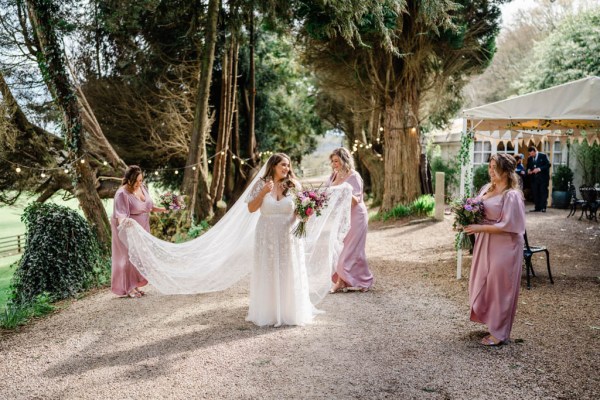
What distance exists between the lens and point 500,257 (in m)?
5.34

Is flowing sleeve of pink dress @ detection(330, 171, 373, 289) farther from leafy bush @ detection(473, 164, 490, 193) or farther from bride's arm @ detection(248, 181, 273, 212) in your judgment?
leafy bush @ detection(473, 164, 490, 193)

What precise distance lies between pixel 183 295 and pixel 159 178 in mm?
10440

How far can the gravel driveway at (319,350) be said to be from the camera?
4.37 metres

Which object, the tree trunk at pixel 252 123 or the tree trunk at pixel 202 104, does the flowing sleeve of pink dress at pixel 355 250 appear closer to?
the tree trunk at pixel 202 104

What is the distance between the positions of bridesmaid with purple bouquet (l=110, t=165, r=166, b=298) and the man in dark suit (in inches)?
525

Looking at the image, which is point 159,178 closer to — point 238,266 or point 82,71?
point 82,71

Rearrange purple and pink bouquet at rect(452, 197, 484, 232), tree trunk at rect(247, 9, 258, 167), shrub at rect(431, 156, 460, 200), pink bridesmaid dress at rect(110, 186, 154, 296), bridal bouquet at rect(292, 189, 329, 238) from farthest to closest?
shrub at rect(431, 156, 460, 200) → tree trunk at rect(247, 9, 258, 167) → pink bridesmaid dress at rect(110, 186, 154, 296) → bridal bouquet at rect(292, 189, 329, 238) → purple and pink bouquet at rect(452, 197, 484, 232)

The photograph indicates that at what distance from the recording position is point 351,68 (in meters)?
15.9

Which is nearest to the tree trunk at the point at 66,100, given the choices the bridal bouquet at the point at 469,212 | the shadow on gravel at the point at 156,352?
the shadow on gravel at the point at 156,352

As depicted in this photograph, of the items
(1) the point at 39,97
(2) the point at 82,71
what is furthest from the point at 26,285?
(2) the point at 82,71

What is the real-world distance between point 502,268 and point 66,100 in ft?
26.4

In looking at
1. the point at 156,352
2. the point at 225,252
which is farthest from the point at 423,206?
the point at 156,352

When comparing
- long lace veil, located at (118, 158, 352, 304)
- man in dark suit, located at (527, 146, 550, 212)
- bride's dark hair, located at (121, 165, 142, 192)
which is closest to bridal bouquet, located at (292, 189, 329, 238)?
long lace veil, located at (118, 158, 352, 304)

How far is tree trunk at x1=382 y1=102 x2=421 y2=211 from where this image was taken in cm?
1614
